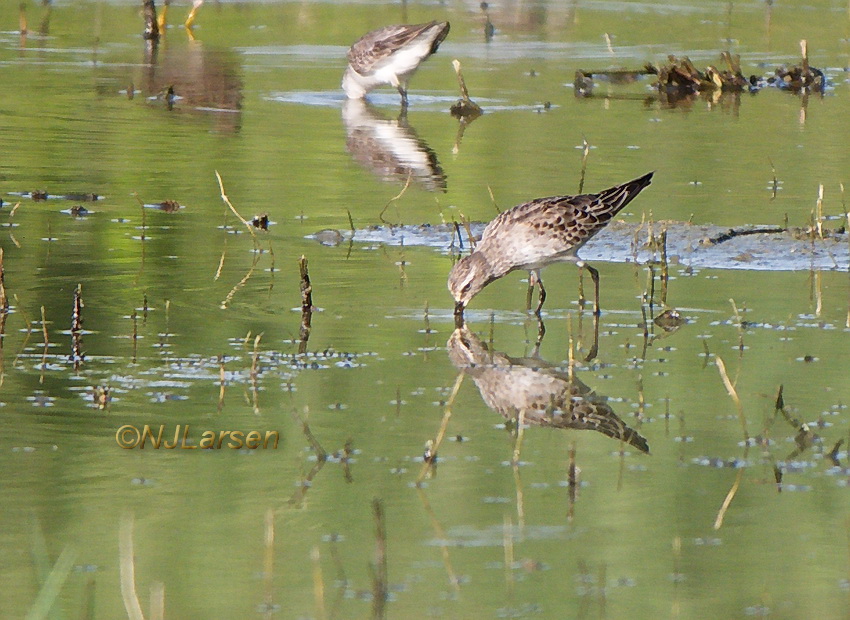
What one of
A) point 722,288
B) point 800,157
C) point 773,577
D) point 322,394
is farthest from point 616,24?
point 773,577

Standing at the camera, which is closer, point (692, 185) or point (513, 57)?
point (692, 185)

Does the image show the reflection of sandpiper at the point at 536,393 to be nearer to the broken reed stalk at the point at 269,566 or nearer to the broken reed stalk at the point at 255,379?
the broken reed stalk at the point at 255,379

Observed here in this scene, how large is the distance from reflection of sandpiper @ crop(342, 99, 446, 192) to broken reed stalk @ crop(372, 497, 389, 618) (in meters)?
8.18

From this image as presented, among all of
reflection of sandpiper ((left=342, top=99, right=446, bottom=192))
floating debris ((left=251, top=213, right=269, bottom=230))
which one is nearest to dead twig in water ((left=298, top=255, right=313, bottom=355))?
floating debris ((left=251, top=213, right=269, bottom=230))

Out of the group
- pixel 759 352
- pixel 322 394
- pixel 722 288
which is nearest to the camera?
pixel 322 394

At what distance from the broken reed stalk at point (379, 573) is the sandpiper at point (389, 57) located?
13.9 m

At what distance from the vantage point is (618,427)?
6938 millimetres

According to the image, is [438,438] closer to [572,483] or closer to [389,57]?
[572,483]

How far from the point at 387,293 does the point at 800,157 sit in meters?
6.71

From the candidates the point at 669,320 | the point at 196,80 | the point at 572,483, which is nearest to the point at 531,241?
the point at 669,320

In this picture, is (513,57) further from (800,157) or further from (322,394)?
(322,394)

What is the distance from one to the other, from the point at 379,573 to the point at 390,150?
1037cm

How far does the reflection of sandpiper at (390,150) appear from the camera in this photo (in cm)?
1401

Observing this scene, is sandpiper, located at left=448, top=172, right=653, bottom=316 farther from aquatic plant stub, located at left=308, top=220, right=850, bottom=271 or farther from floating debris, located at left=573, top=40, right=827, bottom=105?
floating debris, located at left=573, top=40, right=827, bottom=105
